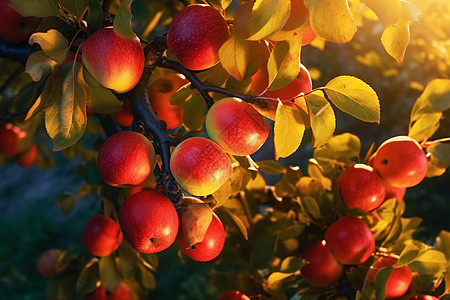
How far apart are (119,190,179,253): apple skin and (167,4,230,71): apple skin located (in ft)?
0.42

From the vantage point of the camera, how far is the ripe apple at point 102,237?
0.62 meters

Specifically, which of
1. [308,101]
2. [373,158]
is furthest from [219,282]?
[308,101]

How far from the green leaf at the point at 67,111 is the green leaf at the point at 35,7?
60 mm

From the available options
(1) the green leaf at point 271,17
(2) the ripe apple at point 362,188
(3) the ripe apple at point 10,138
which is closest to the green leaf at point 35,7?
(1) the green leaf at point 271,17

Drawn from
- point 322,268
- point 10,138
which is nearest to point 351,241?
point 322,268

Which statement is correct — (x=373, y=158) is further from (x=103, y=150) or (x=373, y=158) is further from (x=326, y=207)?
(x=103, y=150)

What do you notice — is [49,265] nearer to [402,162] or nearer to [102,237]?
[102,237]

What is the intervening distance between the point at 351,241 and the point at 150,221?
0.28 meters

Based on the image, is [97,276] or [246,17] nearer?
[246,17]

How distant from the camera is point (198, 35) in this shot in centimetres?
40

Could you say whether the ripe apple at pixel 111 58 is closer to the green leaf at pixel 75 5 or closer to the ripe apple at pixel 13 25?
the green leaf at pixel 75 5

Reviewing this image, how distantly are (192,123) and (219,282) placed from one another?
0.31 metres

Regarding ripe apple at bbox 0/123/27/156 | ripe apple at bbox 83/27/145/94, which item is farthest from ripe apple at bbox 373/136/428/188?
ripe apple at bbox 0/123/27/156

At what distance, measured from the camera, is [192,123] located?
0.50m
